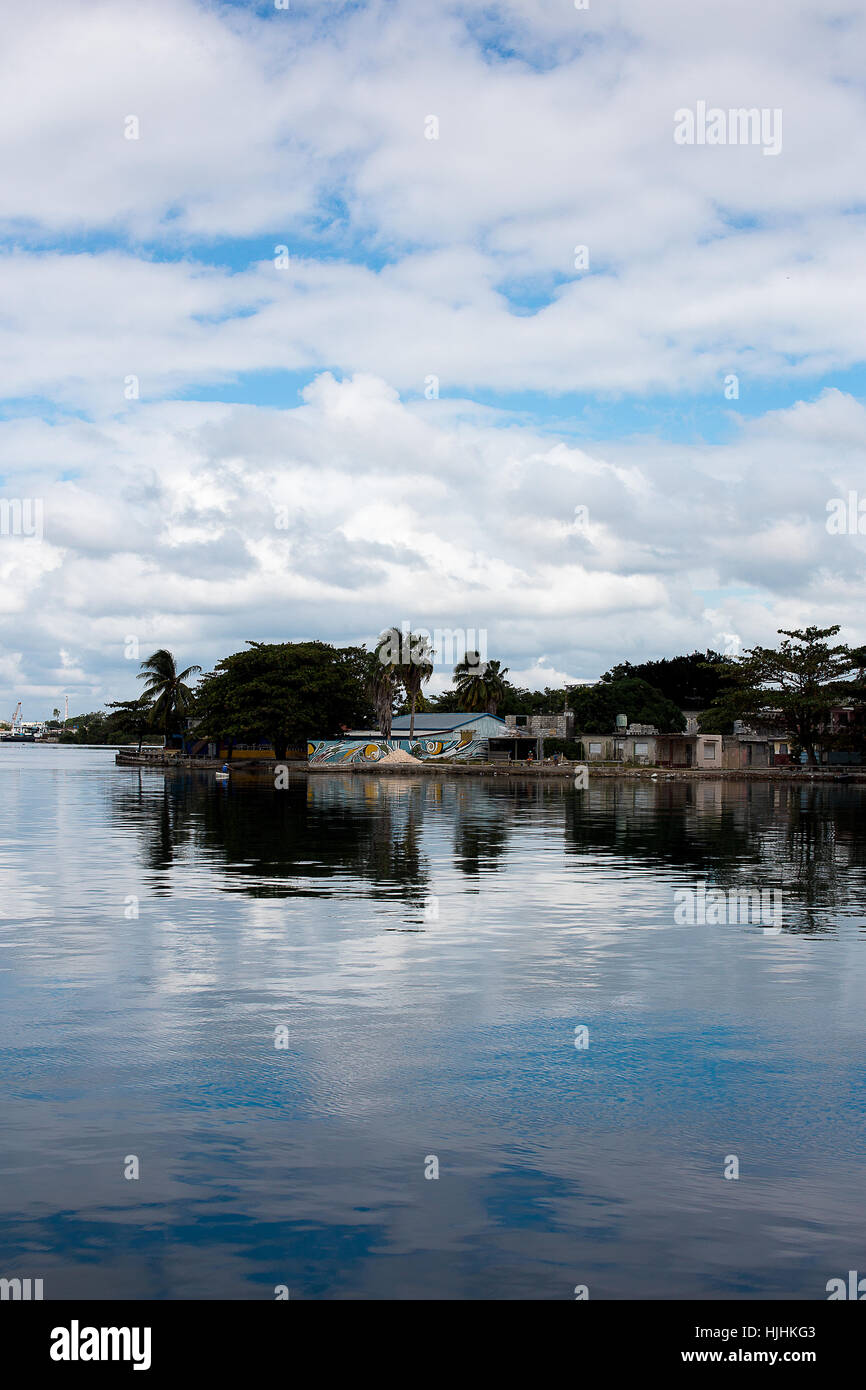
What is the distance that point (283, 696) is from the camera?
4505 inches

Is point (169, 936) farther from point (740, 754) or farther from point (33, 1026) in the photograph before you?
point (740, 754)

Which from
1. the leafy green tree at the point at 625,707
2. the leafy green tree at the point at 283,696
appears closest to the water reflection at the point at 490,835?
the leafy green tree at the point at 283,696

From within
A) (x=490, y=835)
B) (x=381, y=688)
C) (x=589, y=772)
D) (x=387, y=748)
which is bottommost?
(x=589, y=772)

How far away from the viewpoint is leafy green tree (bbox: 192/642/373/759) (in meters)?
114

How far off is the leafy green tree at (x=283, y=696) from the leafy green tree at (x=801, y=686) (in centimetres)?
3837

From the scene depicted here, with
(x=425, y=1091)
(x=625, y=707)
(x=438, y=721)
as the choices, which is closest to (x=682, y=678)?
(x=625, y=707)

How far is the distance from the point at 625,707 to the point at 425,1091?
431ft

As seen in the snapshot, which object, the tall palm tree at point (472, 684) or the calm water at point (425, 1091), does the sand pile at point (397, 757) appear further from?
the calm water at point (425, 1091)

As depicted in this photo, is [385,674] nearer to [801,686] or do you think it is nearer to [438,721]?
[438,721]

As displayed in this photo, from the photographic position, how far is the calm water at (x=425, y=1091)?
706 centimetres

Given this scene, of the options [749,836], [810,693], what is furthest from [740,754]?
[749,836]

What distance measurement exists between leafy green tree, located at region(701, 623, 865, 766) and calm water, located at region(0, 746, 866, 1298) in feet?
260

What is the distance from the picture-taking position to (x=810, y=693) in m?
101
